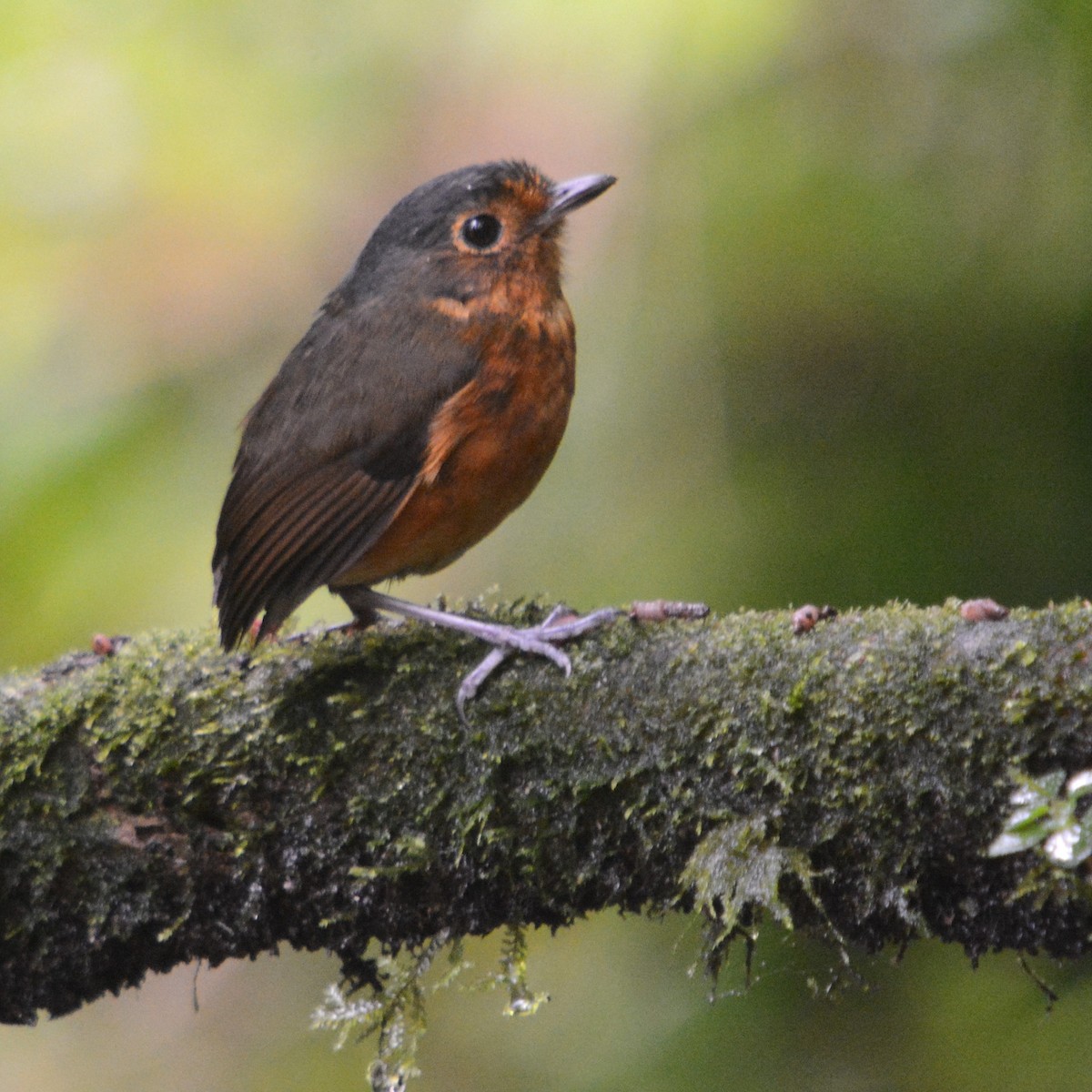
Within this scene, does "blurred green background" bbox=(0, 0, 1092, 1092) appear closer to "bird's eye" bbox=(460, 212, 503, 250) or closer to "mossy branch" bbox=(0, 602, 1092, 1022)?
"bird's eye" bbox=(460, 212, 503, 250)

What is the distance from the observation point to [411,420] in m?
3.03

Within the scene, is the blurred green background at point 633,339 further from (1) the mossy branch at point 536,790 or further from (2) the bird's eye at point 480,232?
(1) the mossy branch at point 536,790

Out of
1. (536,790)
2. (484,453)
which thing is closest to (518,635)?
(536,790)

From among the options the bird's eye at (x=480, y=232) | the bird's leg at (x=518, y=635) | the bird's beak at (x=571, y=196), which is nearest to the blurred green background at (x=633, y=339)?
the bird's beak at (x=571, y=196)

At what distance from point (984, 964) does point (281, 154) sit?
3.31 metres

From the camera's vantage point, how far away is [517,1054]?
378 centimetres

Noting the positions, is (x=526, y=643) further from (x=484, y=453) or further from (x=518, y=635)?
(x=484, y=453)

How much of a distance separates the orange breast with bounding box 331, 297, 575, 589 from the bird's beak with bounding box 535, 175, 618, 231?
39 centimetres

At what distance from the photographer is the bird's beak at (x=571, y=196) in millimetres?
3480

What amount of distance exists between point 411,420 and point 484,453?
18 centimetres

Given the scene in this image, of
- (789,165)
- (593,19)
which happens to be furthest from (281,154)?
(789,165)

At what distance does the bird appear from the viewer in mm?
3012

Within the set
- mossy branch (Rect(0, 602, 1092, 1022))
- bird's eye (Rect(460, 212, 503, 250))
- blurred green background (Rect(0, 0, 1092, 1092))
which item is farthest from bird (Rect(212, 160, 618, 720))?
blurred green background (Rect(0, 0, 1092, 1092))

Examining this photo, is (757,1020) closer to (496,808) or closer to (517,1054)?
(517,1054)
